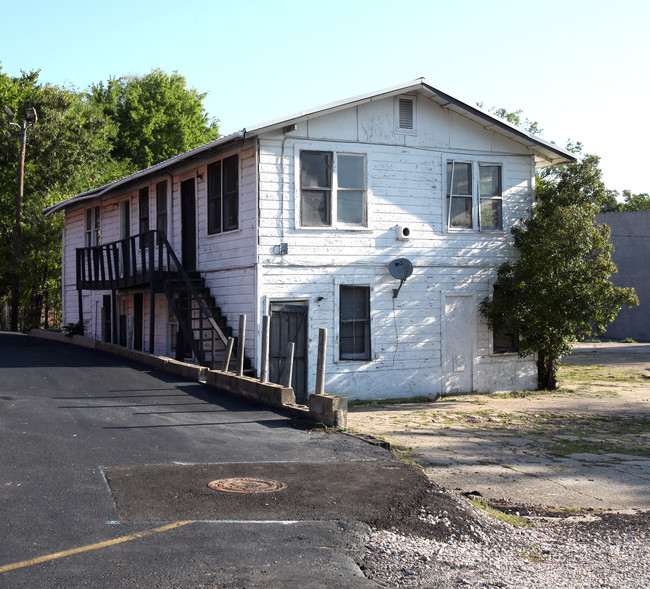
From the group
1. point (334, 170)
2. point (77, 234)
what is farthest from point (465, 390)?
point (77, 234)

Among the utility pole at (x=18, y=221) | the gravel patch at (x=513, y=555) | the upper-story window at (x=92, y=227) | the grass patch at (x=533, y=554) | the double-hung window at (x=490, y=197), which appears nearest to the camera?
the gravel patch at (x=513, y=555)

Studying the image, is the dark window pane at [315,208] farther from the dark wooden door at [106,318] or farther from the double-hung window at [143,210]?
the dark wooden door at [106,318]

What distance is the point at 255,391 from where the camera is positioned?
39.6 ft

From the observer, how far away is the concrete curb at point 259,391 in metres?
10.2

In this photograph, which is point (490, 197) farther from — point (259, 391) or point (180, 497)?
point (180, 497)

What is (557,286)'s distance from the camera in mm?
16453

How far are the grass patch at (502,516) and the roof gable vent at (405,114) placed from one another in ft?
37.1

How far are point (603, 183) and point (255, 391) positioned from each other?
11.6m

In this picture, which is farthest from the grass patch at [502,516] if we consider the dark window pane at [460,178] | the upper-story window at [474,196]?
the dark window pane at [460,178]

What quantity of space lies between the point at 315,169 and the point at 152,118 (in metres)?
38.1

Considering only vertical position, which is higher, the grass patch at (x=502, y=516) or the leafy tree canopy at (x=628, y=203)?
the leafy tree canopy at (x=628, y=203)

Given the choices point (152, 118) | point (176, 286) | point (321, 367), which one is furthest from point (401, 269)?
point (152, 118)

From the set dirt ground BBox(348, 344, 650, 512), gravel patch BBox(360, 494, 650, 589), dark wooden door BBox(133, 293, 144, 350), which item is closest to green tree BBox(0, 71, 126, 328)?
dark wooden door BBox(133, 293, 144, 350)

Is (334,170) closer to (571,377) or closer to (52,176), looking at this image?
(571,377)
